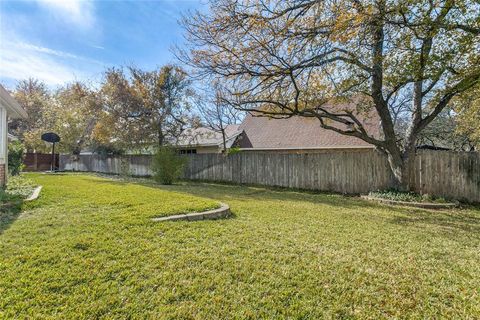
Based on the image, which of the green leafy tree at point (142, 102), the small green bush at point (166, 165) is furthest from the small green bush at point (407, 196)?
the green leafy tree at point (142, 102)

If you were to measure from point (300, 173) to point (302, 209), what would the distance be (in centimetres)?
498

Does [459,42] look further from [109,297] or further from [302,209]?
[109,297]

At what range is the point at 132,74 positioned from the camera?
1644 cm

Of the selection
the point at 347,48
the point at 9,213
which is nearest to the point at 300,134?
the point at 347,48

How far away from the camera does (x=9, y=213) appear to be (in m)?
5.06

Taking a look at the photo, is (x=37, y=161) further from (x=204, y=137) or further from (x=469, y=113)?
(x=469, y=113)

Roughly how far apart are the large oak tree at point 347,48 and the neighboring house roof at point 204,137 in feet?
30.5

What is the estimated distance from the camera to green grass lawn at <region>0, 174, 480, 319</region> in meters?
2.40

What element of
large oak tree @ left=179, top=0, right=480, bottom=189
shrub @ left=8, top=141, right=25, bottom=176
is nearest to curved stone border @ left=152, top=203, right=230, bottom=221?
large oak tree @ left=179, top=0, right=480, bottom=189

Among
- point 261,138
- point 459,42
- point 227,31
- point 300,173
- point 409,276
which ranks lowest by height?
point 409,276

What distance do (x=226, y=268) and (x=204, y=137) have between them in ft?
56.0

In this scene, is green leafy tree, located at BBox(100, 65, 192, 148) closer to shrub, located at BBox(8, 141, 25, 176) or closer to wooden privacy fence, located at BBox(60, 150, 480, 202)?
wooden privacy fence, located at BBox(60, 150, 480, 202)

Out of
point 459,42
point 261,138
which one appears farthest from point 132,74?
point 459,42

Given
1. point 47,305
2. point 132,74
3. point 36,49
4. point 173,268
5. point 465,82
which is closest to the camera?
point 47,305
